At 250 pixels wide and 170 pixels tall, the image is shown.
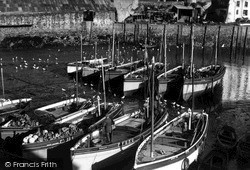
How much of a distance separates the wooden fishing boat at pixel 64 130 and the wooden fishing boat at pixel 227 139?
23.4 feet

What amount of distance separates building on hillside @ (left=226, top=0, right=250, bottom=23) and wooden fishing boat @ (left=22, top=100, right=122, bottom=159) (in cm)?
5943

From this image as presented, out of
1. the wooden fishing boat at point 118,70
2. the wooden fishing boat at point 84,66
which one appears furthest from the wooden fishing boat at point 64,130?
the wooden fishing boat at point 84,66

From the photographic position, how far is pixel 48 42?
66.1 m

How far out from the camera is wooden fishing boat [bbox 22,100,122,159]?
1913 cm

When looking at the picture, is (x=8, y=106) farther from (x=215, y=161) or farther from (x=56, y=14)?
(x=56, y=14)

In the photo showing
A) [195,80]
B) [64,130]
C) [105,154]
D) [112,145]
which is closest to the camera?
[105,154]

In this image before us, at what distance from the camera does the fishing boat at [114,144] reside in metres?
18.0

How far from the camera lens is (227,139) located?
22484 millimetres

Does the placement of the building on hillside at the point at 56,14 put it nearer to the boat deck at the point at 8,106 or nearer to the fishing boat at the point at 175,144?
the boat deck at the point at 8,106

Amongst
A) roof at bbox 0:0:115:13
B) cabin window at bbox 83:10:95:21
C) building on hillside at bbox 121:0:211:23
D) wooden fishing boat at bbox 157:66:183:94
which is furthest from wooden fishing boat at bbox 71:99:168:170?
building on hillside at bbox 121:0:211:23

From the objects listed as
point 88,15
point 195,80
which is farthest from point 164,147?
point 88,15

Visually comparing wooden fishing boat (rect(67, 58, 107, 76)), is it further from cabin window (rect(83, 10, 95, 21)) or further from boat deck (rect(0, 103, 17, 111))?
cabin window (rect(83, 10, 95, 21))

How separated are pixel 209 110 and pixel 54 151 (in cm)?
1751

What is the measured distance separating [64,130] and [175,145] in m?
6.31
